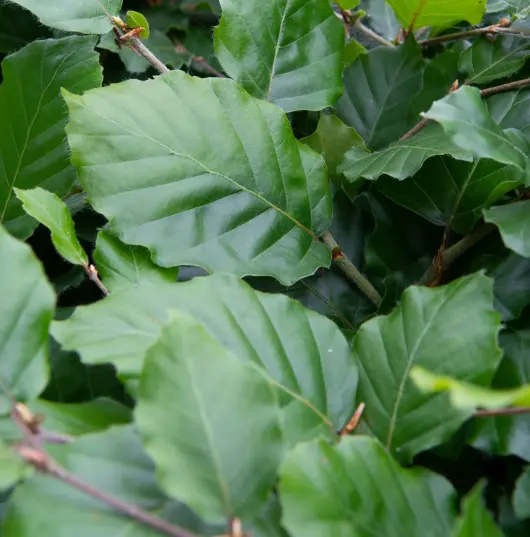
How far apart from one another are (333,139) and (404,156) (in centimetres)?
12

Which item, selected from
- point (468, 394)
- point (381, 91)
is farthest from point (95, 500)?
A: point (381, 91)

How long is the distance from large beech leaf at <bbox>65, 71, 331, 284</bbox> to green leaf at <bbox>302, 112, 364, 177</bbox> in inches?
3.4

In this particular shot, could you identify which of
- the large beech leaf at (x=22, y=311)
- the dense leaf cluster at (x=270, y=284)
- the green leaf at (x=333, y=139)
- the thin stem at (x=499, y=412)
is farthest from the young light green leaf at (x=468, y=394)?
the green leaf at (x=333, y=139)

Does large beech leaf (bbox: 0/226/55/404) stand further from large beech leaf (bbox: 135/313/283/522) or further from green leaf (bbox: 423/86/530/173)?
green leaf (bbox: 423/86/530/173)

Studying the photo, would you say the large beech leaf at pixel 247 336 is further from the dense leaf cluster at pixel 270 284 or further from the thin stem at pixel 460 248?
the thin stem at pixel 460 248

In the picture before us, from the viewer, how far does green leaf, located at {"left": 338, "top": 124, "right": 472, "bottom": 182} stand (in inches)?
19.5

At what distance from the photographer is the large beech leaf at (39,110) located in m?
0.57

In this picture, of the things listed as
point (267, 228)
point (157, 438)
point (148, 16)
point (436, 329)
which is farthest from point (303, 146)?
point (148, 16)

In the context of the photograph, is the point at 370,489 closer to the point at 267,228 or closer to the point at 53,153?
the point at 267,228

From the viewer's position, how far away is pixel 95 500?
29 centimetres

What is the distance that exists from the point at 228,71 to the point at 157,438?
397 mm

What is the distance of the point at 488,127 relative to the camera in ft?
1.42

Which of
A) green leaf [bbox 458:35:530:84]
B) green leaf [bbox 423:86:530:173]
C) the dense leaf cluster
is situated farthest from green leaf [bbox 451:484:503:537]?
green leaf [bbox 458:35:530:84]

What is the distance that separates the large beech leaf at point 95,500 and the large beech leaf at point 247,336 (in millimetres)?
45
